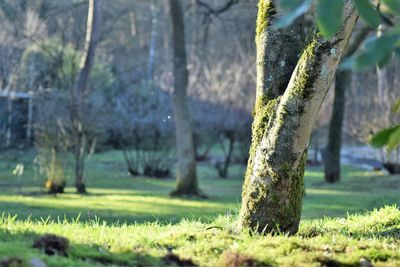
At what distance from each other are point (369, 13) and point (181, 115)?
18.0 m

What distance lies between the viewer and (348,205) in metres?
17.4

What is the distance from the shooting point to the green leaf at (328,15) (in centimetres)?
222

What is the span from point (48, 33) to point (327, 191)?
2566 cm

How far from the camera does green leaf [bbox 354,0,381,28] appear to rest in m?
2.36

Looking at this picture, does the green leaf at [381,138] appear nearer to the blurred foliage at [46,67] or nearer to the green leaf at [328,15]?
the green leaf at [328,15]

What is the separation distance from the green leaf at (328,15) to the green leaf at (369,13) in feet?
0.50

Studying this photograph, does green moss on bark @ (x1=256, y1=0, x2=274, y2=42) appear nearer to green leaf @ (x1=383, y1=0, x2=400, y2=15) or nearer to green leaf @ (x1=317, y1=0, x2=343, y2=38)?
green leaf @ (x1=383, y1=0, x2=400, y2=15)

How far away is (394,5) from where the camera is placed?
7.67 feet

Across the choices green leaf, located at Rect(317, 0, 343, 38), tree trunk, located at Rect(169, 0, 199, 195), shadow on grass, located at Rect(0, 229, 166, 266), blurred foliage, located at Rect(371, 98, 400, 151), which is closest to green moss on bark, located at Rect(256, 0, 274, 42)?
shadow on grass, located at Rect(0, 229, 166, 266)

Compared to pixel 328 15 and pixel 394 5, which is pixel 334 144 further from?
pixel 328 15

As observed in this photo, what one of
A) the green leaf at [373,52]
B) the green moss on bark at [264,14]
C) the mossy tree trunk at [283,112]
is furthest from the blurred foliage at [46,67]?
the green leaf at [373,52]

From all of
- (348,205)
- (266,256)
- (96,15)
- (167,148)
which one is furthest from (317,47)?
(167,148)

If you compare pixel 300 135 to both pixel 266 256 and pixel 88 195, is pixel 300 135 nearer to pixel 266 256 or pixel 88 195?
pixel 266 256

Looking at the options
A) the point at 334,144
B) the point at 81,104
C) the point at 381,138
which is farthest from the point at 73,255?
the point at 334,144
